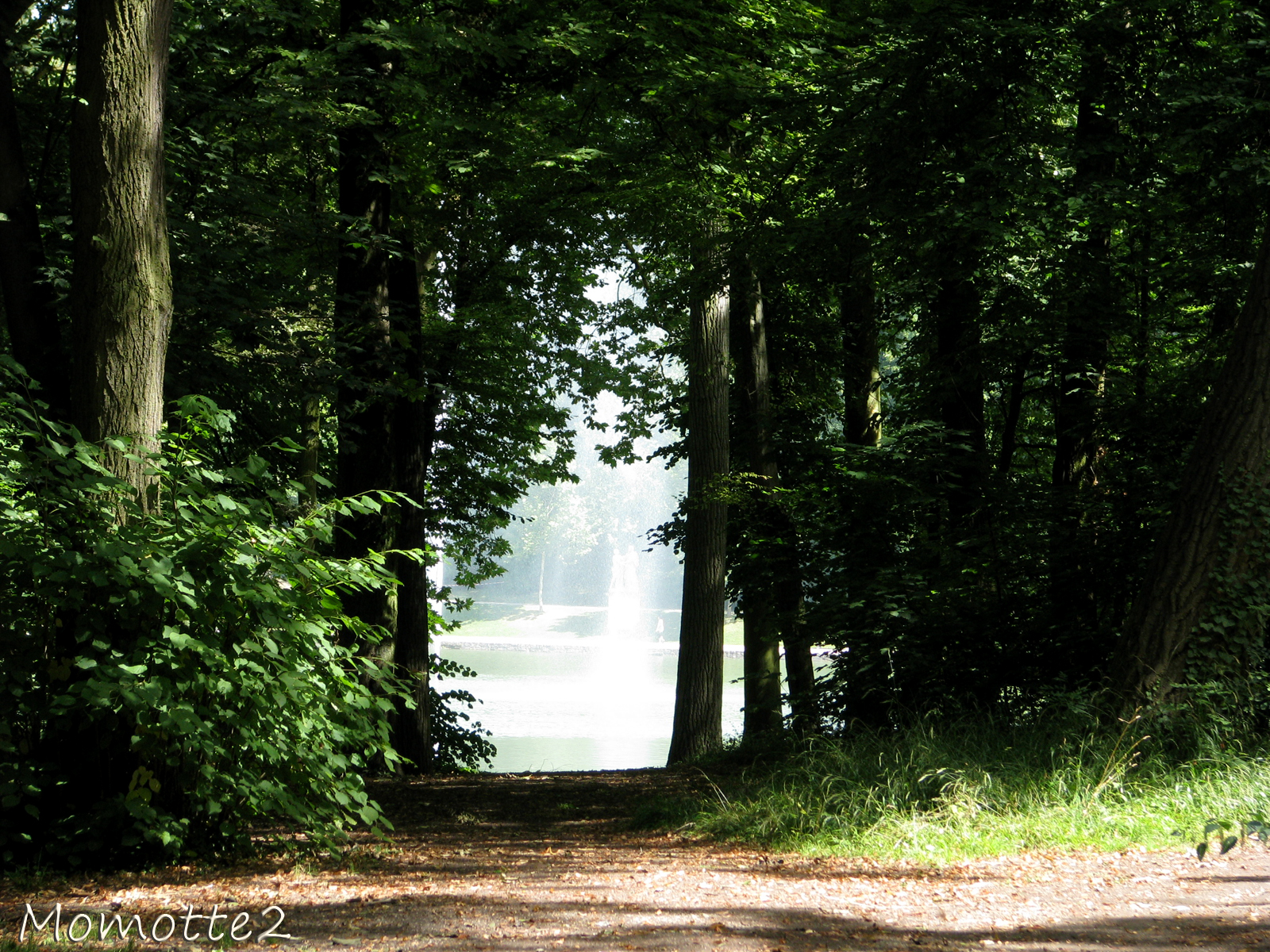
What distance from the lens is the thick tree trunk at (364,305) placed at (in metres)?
8.35

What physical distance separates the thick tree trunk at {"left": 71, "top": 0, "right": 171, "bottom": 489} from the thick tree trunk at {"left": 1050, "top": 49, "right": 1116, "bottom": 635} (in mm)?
6354

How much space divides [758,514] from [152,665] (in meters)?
8.88

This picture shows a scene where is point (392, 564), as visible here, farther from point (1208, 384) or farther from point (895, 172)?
point (1208, 384)

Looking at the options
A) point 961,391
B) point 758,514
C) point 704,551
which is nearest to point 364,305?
point 704,551

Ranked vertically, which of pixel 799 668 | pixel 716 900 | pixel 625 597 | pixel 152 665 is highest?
pixel 152 665

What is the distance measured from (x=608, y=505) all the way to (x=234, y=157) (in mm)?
82222

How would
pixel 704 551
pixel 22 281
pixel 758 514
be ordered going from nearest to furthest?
pixel 22 281, pixel 704 551, pixel 758 514

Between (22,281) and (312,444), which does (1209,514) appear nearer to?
(22,281)

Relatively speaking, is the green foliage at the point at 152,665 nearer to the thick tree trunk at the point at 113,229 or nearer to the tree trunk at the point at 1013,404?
the thick tree trunk at the point at 113,229

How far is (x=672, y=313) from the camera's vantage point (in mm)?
12828

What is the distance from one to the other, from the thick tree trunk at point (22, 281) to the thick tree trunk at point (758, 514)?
7.15 m

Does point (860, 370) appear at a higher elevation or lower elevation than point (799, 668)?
higher

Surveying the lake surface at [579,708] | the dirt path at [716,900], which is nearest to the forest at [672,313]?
the dirt path at [716,900]

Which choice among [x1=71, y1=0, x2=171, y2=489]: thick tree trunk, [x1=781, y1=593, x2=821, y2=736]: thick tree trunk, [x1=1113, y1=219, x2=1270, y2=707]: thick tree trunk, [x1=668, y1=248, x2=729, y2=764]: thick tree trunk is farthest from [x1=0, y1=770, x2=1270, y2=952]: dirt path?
[x1=668, y1=248, x2=729, y2=764]: thick tree trunk
